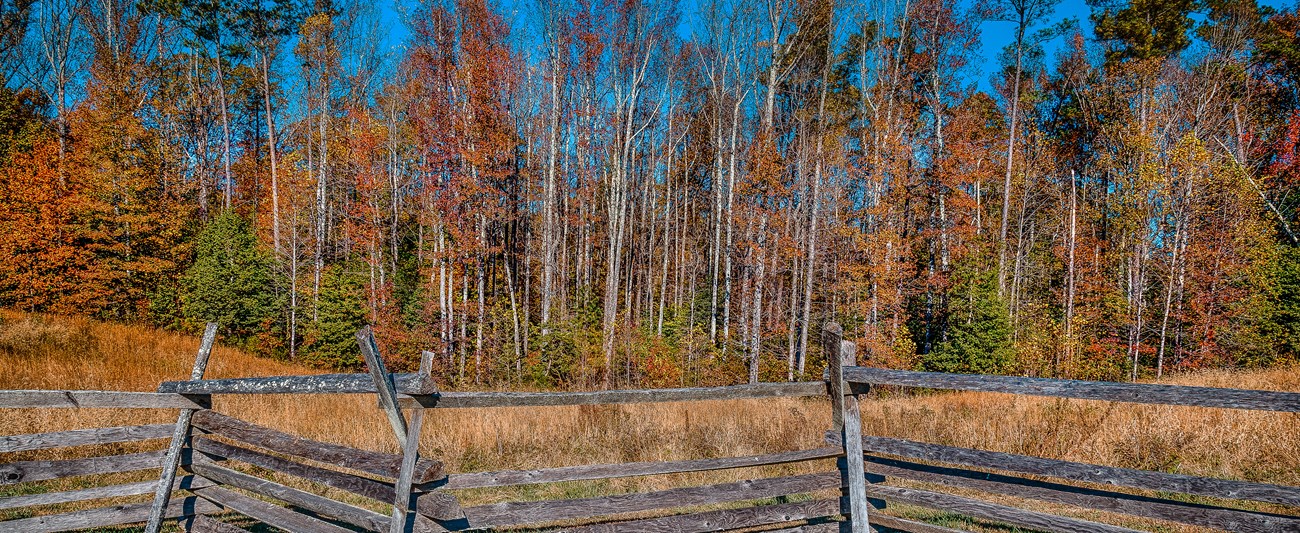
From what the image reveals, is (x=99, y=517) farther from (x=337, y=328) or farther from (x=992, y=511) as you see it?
(x=337, y=328)

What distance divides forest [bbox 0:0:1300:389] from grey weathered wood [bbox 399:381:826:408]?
12497mm

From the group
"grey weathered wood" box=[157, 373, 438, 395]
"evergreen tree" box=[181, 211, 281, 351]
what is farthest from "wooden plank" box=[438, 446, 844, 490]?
"evergreen tree" box=[181, 211, 281, 351]

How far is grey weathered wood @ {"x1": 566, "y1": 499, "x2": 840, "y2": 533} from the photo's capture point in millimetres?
4543

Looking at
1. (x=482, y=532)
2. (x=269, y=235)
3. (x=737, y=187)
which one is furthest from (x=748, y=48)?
(x=269, y=235)

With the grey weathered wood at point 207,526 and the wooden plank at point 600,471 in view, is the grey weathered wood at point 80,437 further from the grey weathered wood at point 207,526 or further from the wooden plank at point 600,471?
the wooden plank at point 600,471

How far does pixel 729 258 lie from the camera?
2164cm

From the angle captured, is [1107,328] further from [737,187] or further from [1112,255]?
[737,187]

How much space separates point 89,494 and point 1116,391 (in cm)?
763

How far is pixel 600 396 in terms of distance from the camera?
4.52m

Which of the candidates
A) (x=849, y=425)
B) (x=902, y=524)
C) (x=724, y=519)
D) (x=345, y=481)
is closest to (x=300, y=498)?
(x=345, y=481)

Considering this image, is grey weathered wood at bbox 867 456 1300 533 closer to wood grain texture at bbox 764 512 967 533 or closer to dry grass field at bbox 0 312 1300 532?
wood grain texture at bbox 764 512 967 533

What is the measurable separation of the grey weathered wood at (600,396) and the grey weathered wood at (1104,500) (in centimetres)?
90

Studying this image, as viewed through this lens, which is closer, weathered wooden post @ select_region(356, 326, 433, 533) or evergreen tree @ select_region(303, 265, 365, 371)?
weathered wooden post @ select_region(356, 326, 433, 533)

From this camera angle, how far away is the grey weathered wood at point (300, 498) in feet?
14.3
